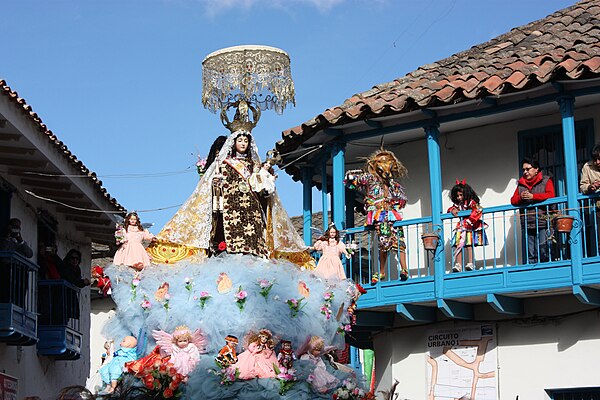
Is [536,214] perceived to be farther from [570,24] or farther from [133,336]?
[133,336]

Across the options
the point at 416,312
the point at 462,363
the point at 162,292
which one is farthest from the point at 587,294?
the point at 162,292

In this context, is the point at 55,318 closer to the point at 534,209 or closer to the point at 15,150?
the point at 15,150

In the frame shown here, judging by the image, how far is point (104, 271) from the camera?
16.9m

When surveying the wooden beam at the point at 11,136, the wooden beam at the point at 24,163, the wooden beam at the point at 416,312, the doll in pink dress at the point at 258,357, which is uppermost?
the wooden beam at the point at 11,136

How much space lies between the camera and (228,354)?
1523cm

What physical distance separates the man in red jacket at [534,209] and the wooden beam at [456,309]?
4.33 feet

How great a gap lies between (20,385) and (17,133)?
4.34 m

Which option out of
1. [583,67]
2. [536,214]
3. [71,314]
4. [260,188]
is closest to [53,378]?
[71,314]

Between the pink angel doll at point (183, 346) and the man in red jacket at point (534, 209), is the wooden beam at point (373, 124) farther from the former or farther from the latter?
the pink angel doll at point (183, 346)

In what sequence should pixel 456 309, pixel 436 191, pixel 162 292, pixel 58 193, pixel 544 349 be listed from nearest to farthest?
1. pixel 162 292
2. pixel 544 349
3. pixel 456 309
4. pixel 436 191
5. pixel 58 193

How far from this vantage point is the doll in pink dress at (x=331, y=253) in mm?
18078

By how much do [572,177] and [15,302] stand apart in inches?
344

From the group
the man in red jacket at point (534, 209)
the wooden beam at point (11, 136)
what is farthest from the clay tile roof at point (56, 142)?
the man in red jacket at point (534, 209)

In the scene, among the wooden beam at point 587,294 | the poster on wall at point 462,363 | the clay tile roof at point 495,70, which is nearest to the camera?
the wooden beam at point 587,294
